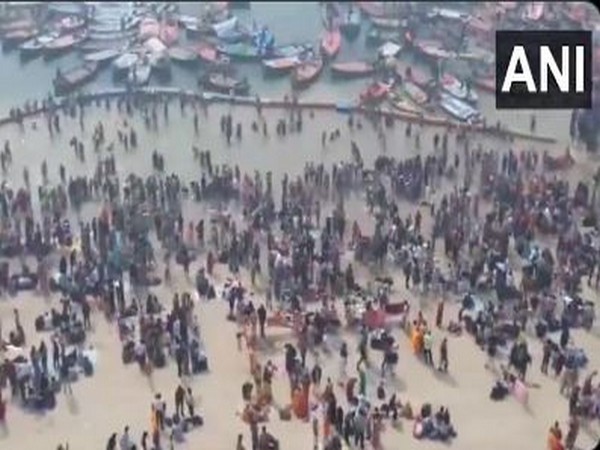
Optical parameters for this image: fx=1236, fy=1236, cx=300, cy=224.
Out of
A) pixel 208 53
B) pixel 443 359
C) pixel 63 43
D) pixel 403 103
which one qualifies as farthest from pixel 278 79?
pixel 443 359

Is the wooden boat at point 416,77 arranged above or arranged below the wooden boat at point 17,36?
below

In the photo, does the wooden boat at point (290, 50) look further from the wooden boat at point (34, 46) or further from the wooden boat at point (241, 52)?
the wooden boat at point (34, 46)

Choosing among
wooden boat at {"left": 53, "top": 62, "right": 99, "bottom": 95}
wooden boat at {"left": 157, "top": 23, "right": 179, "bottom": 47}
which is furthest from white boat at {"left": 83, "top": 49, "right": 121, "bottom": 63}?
wooden boat at {"left": 157, "top": 23, "right": 179, "bottom": 47}

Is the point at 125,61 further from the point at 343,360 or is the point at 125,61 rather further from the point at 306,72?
the point at 343,360

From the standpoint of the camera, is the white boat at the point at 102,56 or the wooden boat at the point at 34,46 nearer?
the white boat at the point at 102,56

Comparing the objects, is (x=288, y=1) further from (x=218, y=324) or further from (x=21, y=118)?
(x=218, y=324)

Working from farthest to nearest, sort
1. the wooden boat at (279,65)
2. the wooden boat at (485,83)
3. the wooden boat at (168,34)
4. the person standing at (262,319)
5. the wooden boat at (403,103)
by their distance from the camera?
the wooden boat at (168,34), the wooden boat at (279,65), the wooden boat at (485,83), the wooden boat at (403,103), the person standing at (262,319)

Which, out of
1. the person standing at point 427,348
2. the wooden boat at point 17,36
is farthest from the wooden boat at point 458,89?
the person standing at point 427,348
